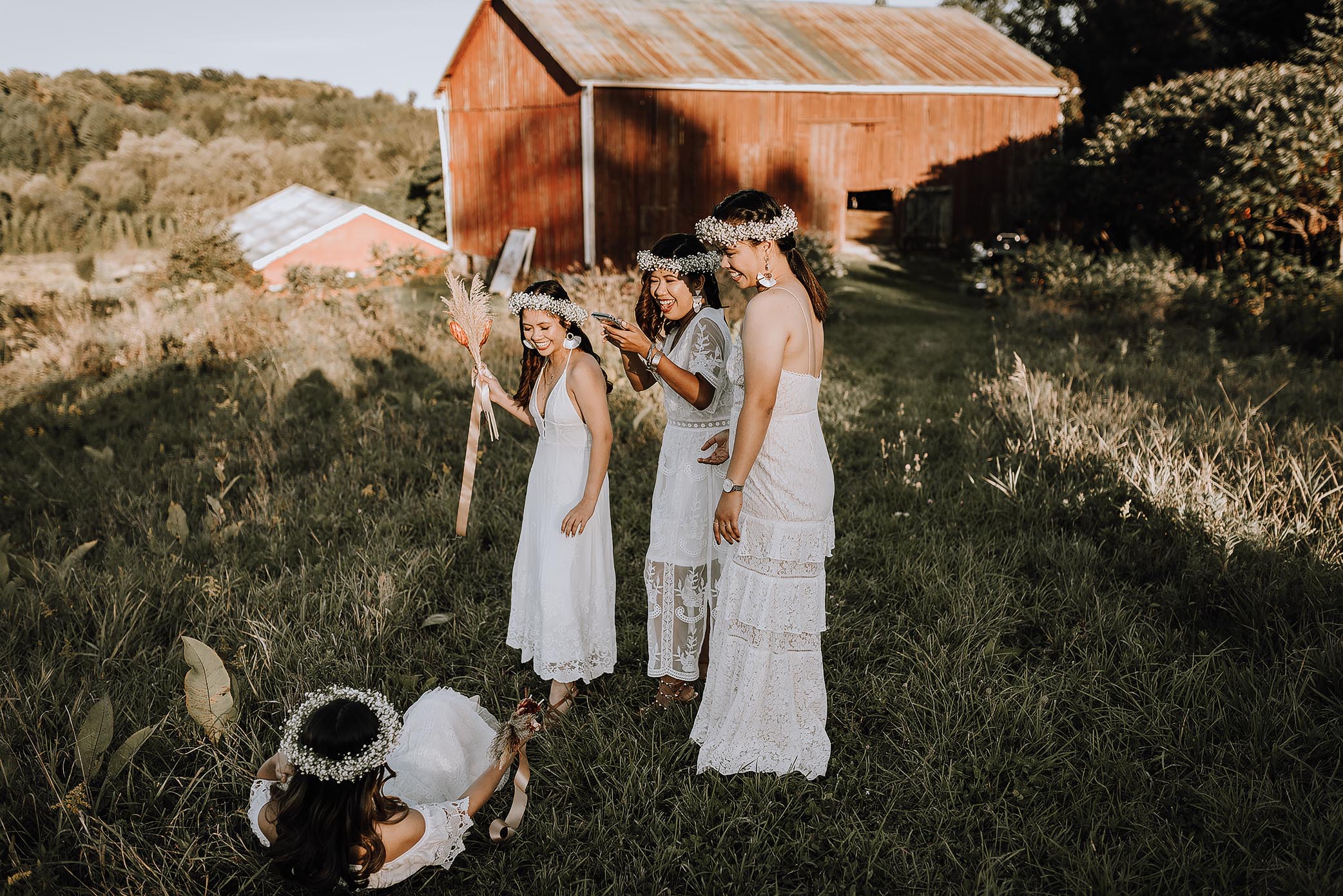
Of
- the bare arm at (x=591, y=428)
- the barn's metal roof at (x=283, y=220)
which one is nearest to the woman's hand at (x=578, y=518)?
the bare arm at (x=591, y=428)

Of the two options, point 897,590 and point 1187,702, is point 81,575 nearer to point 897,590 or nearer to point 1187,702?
point 897,590

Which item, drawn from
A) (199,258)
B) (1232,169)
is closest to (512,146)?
(199,258)

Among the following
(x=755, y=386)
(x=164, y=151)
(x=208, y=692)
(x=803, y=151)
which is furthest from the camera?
(x=164, y=151)

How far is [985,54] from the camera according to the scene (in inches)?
754

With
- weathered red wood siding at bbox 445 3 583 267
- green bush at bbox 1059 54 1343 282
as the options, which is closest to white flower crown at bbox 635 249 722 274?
green bush at bbox 1059 54 1343 282

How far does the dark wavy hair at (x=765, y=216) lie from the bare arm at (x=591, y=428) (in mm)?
886

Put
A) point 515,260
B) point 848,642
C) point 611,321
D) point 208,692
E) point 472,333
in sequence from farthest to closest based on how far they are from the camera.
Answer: point 515,260
point 848,642
point 472,333
point 208,692
point 611,321

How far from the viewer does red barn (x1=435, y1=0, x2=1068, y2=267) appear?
50.2 ft

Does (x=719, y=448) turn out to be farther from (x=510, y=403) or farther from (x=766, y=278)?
(x=510, y=403)

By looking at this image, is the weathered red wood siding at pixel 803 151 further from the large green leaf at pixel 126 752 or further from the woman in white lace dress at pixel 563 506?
the large green leaf at pixel 126 752

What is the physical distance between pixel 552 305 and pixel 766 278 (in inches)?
37.4

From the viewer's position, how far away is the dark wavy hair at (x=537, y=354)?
3383mm

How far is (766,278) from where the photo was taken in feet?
9.37

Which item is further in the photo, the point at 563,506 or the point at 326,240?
the point at 326,240
